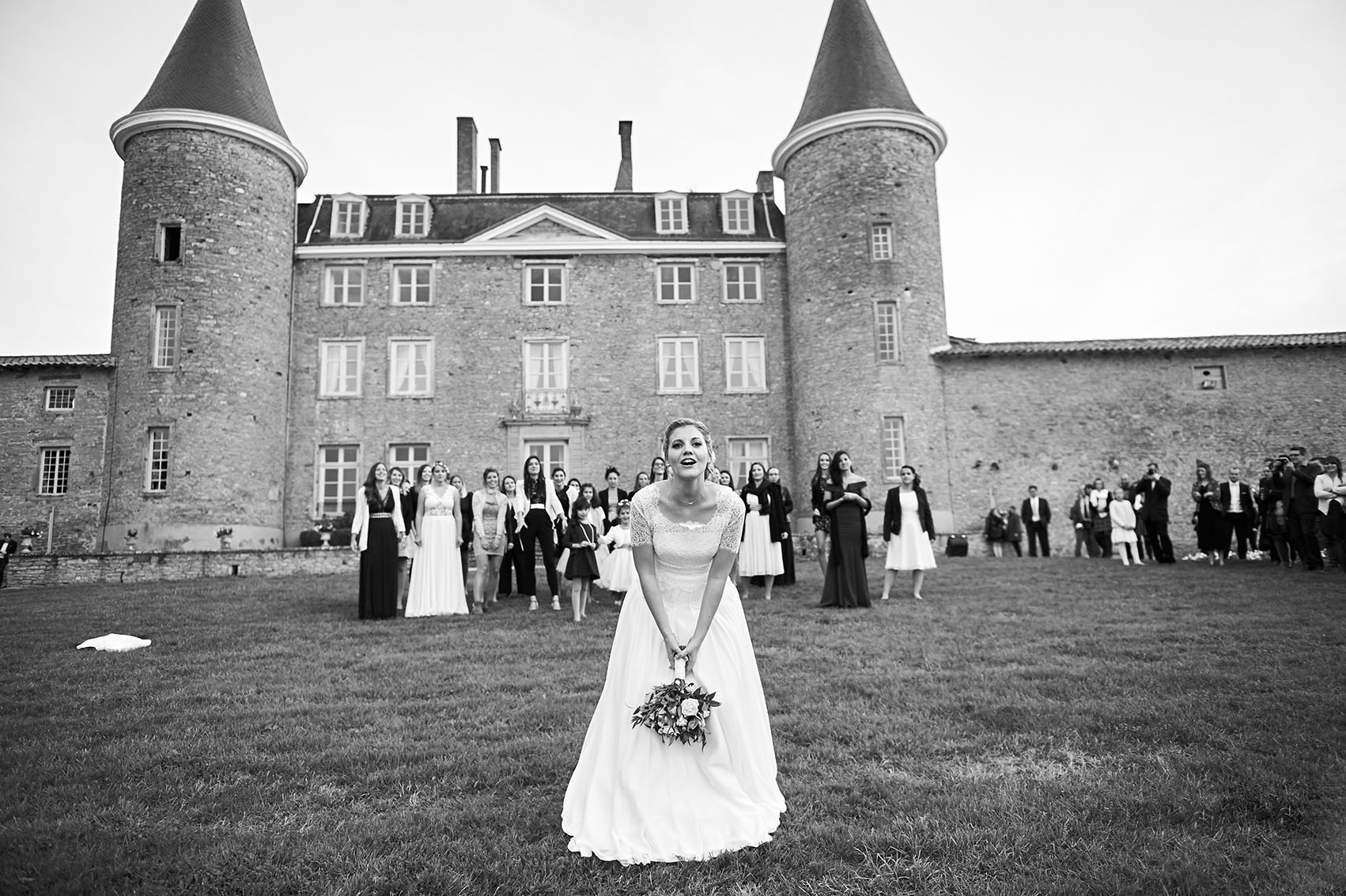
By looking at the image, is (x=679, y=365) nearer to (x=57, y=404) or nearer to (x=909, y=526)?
(x=909, y=526)

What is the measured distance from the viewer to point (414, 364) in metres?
29.6

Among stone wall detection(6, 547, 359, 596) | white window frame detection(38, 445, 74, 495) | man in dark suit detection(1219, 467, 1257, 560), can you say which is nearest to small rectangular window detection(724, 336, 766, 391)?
stone wall detection(6, 547, 359, 596)

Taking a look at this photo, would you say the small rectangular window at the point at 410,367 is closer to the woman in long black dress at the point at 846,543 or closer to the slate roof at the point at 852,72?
the slate roof at the point at 852,72

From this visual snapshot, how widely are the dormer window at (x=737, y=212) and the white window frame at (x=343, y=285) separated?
41.4 feet

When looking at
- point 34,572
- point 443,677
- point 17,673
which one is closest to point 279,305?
point 34,572

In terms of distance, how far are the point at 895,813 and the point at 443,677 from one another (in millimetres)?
4571

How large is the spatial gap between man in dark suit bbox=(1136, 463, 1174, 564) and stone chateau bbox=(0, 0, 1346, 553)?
31.2 feet

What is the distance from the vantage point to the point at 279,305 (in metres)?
28.6

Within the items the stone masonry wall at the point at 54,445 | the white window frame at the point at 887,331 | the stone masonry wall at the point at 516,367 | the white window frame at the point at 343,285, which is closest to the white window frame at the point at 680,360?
the stone masonry wall at the point at 516,367

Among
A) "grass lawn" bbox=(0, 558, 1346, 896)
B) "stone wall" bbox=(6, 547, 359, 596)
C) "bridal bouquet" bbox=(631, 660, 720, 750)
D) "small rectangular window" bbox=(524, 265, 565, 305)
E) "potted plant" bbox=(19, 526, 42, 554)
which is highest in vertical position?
"small rectangular window" bbox=(524, 265, 565, 305)

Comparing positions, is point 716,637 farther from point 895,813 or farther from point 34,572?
point 34,572

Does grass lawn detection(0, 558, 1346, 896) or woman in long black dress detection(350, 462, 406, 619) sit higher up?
woman in long black dress detection(350, 462, 406, 619)

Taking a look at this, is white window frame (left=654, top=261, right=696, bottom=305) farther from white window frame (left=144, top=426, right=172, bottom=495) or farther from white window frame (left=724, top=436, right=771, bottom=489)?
white window frame (left=144, top=426, right=172, bottom=495)

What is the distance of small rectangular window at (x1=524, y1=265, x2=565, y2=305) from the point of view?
3025cm
